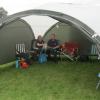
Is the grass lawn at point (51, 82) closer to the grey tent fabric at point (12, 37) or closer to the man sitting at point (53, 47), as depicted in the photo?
the man sitting at point (53, 47)

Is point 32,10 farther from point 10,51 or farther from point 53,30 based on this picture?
point 53,30

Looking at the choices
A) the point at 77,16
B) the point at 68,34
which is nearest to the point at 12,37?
the point at 68,34

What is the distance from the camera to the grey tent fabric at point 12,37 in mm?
10906

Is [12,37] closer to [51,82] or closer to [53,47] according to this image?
[53,47]

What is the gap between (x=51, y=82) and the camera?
8844 mm

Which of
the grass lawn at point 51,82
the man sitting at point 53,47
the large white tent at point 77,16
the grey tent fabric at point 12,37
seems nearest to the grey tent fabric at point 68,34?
the man sitting at point 53,47

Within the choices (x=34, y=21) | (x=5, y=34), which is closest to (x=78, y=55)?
(x=34, y=21)

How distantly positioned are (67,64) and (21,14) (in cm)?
332

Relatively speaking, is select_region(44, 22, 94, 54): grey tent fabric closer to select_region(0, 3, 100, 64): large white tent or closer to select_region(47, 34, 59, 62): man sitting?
select_region(47, 34, 59, 62): man sitting

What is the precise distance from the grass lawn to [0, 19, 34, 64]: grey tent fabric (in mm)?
688

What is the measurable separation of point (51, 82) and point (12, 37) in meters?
3.21

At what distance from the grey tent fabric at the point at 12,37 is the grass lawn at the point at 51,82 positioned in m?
0.69

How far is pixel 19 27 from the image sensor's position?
38.7 ft

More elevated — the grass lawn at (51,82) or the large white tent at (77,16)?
the large white tent at (77,16)
